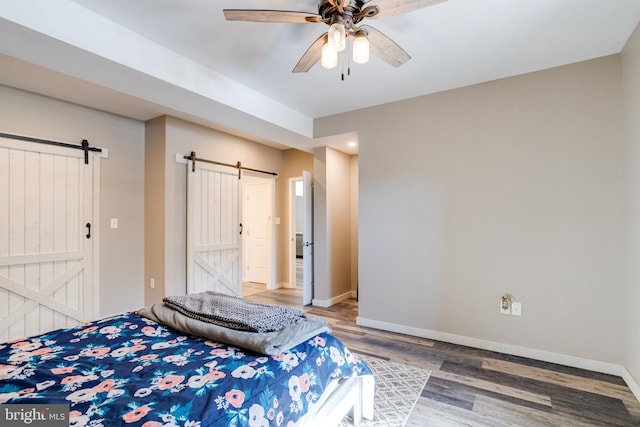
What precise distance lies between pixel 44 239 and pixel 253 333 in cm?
310

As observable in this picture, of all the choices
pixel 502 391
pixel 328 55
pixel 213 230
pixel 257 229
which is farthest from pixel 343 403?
pixel 257 229

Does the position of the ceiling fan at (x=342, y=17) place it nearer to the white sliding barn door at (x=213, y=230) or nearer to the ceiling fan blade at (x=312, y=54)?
the ceiling fan blade at (x=312, y=54)

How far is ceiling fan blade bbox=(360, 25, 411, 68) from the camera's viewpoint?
1928 mm

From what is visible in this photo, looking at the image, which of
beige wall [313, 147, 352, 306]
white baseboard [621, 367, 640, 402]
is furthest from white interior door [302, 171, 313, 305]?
white baseboard [621, 367, 640, 402]

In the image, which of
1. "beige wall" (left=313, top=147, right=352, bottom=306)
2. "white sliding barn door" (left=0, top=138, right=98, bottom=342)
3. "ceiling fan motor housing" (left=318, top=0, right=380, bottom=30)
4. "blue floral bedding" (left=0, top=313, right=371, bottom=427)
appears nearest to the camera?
"blue floral bedding" (left=0, top=313, right=371, bottom=427)

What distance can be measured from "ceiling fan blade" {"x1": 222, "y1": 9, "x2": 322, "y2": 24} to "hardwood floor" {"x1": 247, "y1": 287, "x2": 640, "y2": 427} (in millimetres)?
2492

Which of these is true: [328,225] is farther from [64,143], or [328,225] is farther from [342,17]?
[64,143]

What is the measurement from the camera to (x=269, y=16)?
1.71 meters

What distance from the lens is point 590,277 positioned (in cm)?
261

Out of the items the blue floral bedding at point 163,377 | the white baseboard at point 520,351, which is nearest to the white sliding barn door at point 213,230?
the white baseboard at point 520,351

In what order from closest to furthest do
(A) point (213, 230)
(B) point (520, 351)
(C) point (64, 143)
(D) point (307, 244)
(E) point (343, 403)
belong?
(E) point (343, 403) → (B) point (520, 351) → (C) point (64, 143) → (A) point (213, 230) → (D) point (307, 244)

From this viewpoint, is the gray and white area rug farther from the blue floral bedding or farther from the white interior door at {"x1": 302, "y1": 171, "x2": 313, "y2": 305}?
the white interior door at {"x1": 302, "y1": 171, "x2": 313, "y2": 305}

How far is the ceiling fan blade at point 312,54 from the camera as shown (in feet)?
6.39

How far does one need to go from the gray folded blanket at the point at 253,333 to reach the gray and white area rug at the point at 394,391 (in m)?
0.71
